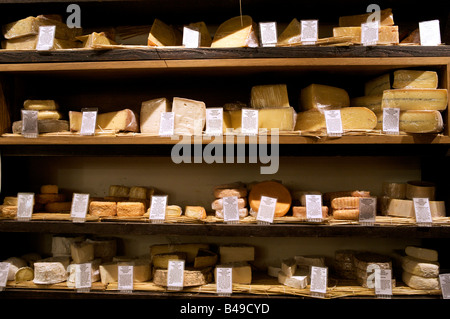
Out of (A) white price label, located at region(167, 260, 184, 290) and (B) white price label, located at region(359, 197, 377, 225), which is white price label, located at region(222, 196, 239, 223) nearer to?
(A) white price label, located at region(167, 260, 184, 290)

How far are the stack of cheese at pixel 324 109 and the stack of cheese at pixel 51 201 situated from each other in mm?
1474

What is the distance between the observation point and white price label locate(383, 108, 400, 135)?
5.94 ft

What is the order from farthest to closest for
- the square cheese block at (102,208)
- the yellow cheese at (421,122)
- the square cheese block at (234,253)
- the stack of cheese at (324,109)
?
the square cheese block at (234,253) < the square cheese block at (102,208) < the stack of cheese at (324,109) < the yellow cheese at (421,122)

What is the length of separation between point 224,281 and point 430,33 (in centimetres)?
172

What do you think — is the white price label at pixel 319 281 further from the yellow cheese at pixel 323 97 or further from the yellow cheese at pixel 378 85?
the yellow cheese at pixel 378 85

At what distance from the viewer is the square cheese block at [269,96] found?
6.46 feet

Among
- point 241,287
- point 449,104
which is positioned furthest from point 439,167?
point 241,287

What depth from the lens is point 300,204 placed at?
6.83ft

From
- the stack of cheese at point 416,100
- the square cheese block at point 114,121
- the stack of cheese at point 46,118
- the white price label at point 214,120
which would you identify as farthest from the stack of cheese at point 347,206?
the stack of cheese at point 46,118

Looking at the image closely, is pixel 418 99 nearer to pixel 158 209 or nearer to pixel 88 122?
pixel 158 209

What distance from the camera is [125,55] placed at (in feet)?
6.14

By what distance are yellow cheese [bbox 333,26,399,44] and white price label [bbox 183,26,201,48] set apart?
2.50 feet

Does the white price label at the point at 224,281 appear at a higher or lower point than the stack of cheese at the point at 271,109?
lower

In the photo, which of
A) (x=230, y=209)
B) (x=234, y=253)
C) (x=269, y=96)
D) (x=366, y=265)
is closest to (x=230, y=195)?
(x=230, y=209)
